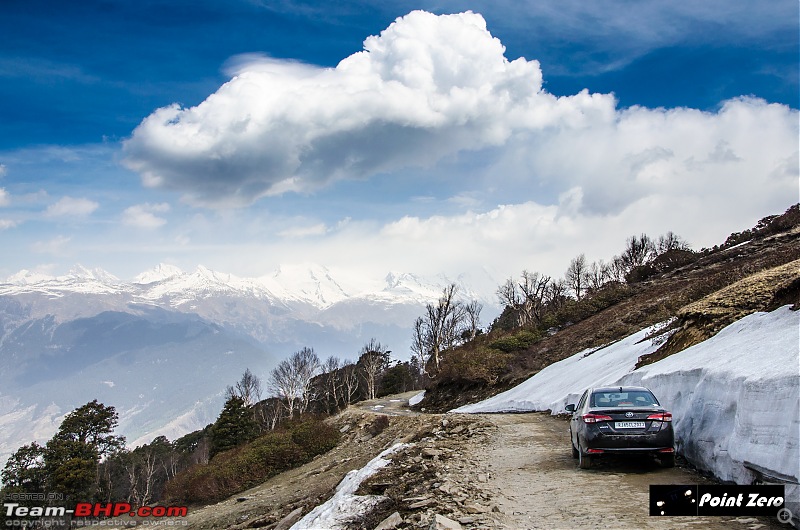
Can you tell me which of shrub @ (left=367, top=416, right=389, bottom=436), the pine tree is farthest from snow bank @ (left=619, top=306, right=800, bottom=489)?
the pine tree

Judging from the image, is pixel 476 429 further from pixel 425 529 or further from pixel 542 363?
pixel 542 363

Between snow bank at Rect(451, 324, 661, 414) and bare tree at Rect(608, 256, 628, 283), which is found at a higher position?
bare tree at Rect(608, 256, 628, 283)

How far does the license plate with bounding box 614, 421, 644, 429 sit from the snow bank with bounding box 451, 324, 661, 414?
1145cm

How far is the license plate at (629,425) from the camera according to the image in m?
9.29

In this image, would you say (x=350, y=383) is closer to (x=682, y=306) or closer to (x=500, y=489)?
(x=682, y=306)

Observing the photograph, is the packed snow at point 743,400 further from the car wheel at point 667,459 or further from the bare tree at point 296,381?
the bare tree at point 296,381

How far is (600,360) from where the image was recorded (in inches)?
1048

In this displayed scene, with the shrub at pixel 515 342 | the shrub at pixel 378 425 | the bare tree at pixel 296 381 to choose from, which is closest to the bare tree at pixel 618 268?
the shrub at pixel 515 342

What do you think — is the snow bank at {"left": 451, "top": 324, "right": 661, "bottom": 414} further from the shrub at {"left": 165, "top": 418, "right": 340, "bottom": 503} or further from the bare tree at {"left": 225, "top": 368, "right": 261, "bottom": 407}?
the bare tree at {"left": 225, "top": 368, "right": 261, "bottom": 407}

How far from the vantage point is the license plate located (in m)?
9.29

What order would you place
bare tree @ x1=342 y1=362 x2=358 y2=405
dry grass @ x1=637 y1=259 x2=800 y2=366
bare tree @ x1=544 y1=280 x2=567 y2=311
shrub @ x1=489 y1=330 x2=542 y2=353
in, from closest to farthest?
dry grass @ x1=637 y1=259 x2=800 y2=366 < shrub @ x1=489 y1=330 x2=542 y2=353 < bare tree @ x1=544 y1=280 x2=567 y2=311 < bare tree @ x1=342 y1=362 x2=358 y2=405

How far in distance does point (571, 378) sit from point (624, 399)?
17369 millimetres

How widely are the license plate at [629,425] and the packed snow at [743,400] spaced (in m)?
1.25

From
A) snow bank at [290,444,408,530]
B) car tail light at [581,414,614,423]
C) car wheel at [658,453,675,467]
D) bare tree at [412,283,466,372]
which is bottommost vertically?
snow bank at [290,444,408,530]
